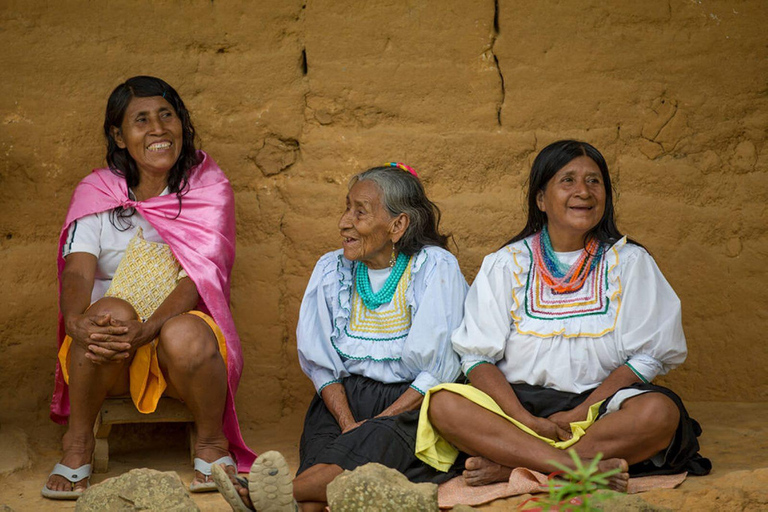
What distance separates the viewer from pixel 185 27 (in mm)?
5477

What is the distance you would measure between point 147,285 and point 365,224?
3.31 ft

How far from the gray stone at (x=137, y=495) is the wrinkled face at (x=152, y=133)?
1.84 meters

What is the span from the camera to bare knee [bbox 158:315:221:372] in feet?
14.6

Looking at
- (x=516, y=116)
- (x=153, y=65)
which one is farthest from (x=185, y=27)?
(x=516, y=116)

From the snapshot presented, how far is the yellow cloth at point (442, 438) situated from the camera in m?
4.15

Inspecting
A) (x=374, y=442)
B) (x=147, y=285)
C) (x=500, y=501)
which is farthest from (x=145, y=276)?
(x=500, y=501)

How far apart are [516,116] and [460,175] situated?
413mm

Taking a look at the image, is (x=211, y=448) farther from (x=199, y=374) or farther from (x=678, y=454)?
(x=678, y=454)

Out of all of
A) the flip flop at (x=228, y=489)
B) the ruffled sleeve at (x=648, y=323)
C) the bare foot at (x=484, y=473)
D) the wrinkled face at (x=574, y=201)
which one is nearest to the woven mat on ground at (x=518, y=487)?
the bare foot at (x=484, y=473)

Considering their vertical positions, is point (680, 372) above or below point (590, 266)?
below

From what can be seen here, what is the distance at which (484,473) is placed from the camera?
4.12m

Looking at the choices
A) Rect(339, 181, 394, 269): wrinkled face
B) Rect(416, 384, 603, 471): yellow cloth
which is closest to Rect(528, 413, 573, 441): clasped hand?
Rect(416, 384, 603, 471): yellow cloth

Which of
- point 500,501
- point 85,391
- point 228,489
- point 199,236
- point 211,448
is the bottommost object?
point 500,501

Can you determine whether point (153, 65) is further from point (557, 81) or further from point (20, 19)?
point (557, 81)
